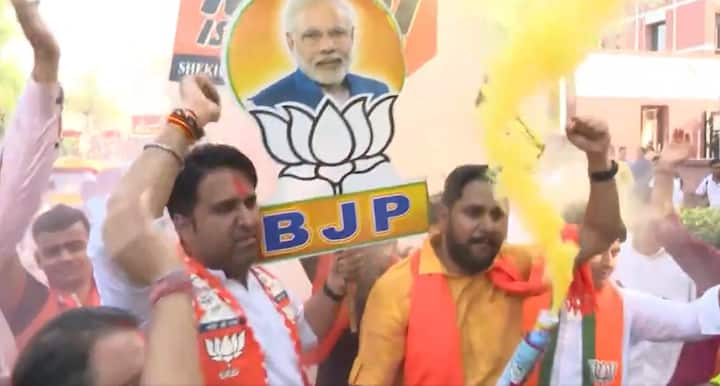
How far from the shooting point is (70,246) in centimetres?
182

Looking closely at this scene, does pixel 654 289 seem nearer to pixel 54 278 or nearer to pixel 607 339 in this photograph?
pixel 607 339

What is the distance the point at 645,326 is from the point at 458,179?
23.2 inches

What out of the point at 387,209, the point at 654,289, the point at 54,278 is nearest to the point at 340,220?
the point at 387,209

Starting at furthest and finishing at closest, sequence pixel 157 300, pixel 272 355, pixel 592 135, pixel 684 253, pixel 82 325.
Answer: pixel 684 253, pixel 592 135, pixel 272 355, pixel 82 325, pixel 157 300

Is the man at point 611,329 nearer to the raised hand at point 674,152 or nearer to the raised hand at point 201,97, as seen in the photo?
the raised hand at point 674,152

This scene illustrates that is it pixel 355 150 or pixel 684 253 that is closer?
pixel 355 150

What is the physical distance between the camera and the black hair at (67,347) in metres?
1.63

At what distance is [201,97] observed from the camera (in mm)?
1812

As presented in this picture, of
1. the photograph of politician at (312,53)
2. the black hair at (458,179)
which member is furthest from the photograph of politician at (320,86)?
the black hair at (458,179)

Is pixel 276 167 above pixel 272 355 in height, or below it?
above

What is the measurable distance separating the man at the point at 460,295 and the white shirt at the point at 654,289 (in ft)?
0.55

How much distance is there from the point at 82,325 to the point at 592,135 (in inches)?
43.0

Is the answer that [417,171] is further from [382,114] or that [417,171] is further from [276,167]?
[276,167]

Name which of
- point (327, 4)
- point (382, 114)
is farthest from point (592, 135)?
point (327, 4)
